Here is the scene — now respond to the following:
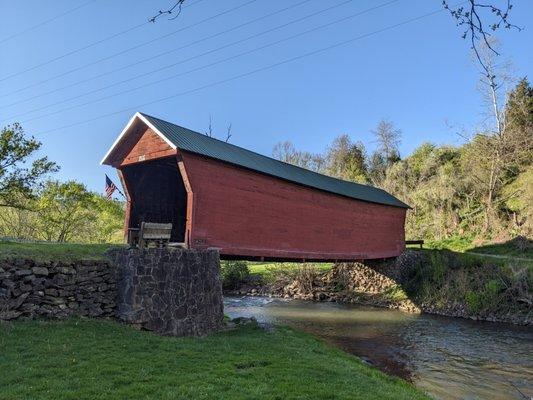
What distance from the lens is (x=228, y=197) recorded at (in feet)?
45.4

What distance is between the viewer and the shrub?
99.1 ft

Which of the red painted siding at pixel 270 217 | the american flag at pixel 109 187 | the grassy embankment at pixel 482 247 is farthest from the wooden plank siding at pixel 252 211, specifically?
the grassy embankment at pixel 482 247

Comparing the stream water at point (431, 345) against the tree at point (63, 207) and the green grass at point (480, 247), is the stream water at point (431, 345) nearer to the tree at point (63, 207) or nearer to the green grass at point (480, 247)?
the green grass at point (480, 247)

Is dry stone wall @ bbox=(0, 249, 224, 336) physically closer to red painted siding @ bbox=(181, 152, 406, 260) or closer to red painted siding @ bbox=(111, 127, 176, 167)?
red painted siding @ bbox=(181, 152, 406, 260)

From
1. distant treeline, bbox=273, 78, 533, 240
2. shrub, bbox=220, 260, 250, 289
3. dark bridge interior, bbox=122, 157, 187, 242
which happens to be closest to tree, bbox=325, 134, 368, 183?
distant treeline, bbox=273, 78, 533, 240

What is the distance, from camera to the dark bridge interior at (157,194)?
15.0 metres

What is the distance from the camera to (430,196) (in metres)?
35.1

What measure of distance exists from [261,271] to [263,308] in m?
11.2

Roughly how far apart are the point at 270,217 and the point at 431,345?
268 inches

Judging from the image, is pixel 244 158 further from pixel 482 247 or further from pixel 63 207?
pixel 482 247

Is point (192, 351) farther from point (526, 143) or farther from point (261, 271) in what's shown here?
point (526, 143)

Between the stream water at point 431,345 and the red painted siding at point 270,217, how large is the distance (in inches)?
117

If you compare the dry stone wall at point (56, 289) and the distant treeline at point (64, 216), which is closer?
the dry stone wall at point (56, 289)

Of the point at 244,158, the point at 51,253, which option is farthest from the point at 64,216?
the point at 51,253
